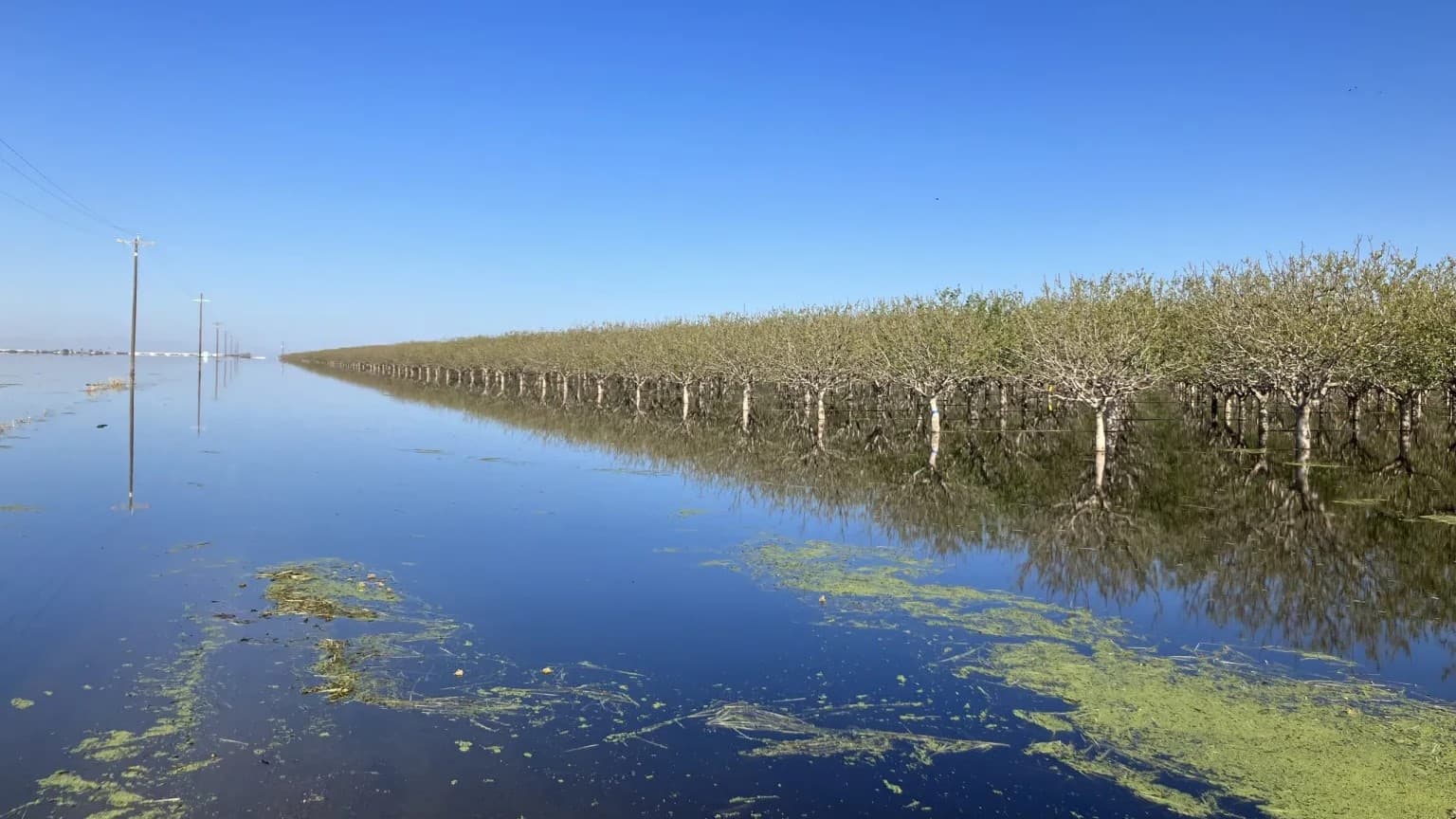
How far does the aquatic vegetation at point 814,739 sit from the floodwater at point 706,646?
0.04 metres

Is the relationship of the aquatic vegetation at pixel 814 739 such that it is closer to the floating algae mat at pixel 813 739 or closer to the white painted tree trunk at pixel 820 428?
the floating algae mat at pixel 813 739

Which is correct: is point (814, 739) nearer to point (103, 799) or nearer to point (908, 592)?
point (103, 799)

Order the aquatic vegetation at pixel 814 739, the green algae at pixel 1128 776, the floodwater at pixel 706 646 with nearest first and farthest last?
the green algae at pixel 1128 776 → the floodwater at pixel 706 646 → the aquatic vegetation at pixel 814 739

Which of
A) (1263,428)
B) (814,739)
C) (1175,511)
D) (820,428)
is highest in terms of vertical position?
(1263,428)

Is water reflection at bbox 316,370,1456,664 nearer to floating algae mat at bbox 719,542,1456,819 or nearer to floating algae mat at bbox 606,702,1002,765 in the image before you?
floating algae mat at bbox 719,542,1456,819

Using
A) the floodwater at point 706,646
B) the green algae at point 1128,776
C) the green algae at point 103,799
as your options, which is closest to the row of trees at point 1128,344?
the floodwater at point 706,646

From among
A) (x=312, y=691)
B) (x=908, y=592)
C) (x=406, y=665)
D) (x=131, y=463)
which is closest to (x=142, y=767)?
(x=312, y=691)

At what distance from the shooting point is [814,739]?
27.5 ft

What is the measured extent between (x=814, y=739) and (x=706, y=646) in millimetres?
3091

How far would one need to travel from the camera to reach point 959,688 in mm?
9906

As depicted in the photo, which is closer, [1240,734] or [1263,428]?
[1240,734]

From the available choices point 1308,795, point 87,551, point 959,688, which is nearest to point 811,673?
point 959,688

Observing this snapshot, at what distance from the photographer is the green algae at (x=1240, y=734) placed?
7.43m

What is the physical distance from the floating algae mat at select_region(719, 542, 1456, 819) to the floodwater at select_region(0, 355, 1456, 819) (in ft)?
0.16
